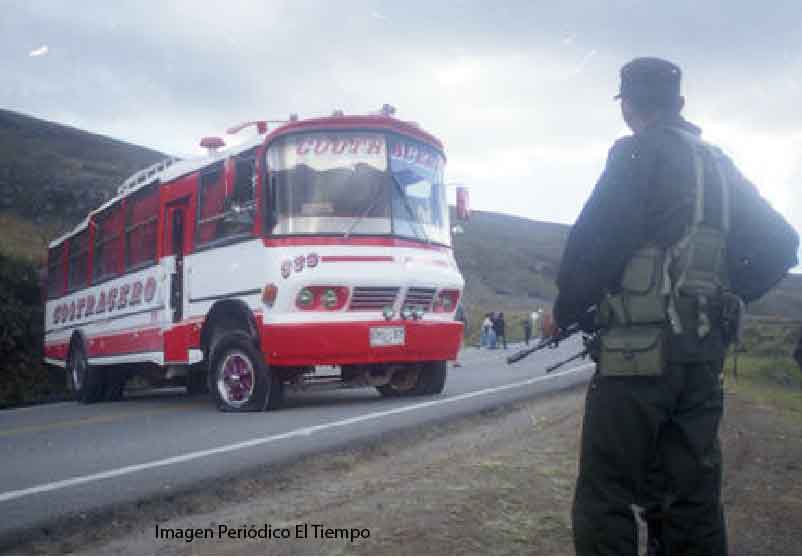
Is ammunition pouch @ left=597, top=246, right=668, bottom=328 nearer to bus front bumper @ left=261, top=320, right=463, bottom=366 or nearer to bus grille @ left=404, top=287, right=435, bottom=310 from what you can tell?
bus front bumper @ left=261, top=320, right=463, bottom=366

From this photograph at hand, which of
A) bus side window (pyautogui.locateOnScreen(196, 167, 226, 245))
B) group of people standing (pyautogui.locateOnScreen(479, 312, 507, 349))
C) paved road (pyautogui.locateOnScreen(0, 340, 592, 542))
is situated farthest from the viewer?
group of people standing (pyautogui.locateOnScreen(479, 312, 507, 349))

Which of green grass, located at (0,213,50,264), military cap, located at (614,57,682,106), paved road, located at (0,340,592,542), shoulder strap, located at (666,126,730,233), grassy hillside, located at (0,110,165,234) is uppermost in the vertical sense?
grassy hillside, located at (0,110,165,234)

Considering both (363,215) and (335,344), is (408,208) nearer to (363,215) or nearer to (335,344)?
(363,215)

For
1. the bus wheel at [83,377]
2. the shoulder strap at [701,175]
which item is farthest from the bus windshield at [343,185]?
the shoulder strap at [701,175]

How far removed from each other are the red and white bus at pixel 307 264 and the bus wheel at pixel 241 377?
2 centimetres

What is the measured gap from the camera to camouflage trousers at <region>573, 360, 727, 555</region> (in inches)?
112

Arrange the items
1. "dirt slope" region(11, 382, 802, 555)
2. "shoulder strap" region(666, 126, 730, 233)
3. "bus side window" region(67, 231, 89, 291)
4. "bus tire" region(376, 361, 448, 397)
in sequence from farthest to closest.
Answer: "bus side window" region(67, 231, 89, 291)
"bus tire" region(376, 361, 448, 397)
"dirt slope" region(11, 382, 802, 555)
"shoulder strap" region(666, 126, 730, 233)

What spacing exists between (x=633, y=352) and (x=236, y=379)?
7189mm

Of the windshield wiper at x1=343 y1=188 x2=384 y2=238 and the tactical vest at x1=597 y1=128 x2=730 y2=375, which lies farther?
the windshield wiper at x1=343 y1=188 x2=384 y2=238

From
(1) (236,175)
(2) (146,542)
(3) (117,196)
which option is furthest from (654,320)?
(3) (117,196)

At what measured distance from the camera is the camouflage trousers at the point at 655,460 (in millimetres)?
2840

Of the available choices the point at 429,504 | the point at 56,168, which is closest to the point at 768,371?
the point at 429,504

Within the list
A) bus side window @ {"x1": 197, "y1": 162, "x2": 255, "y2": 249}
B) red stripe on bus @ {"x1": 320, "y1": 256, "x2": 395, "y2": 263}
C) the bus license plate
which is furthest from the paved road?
bus side window @ {"x1": 197, "y1": 162, "x2": 255, "y2": 249}

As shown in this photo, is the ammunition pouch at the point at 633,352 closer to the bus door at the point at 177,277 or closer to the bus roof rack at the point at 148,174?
the bus door at the point at 177,277
